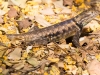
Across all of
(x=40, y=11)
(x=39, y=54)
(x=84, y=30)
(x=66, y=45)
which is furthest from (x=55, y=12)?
(x=39, y=54)

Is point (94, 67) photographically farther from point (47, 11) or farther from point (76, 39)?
point (47, 11)

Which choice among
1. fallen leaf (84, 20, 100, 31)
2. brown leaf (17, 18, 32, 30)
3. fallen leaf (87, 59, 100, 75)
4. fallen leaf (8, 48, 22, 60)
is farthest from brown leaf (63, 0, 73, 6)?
fallen leaf (8, 48, 22, 60)

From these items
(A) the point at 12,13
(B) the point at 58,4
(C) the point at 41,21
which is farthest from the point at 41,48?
(B) the point at 58,4

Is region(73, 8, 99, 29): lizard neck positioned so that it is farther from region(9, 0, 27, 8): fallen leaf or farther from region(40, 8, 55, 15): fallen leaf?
region(9, 0, 27, 8): fallen leaf

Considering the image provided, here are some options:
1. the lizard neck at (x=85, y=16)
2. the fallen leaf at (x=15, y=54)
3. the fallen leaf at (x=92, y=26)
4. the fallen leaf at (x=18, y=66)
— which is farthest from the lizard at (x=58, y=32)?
the fallen leaf at (x=18, y=66)

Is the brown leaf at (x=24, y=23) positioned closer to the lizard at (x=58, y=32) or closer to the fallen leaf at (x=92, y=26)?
the lizard at (x=58, y=32)

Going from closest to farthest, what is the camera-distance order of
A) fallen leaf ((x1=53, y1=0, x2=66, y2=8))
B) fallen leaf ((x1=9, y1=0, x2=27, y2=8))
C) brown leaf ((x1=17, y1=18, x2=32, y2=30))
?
brown leaf ((x1=17, y1=18, x2=32, y2=30)), fallen leaf ((x1=9, y1=0, x2=27, y2=8)), fallen leaf ((x1=53, y1=0, x2=66, y2=8))
